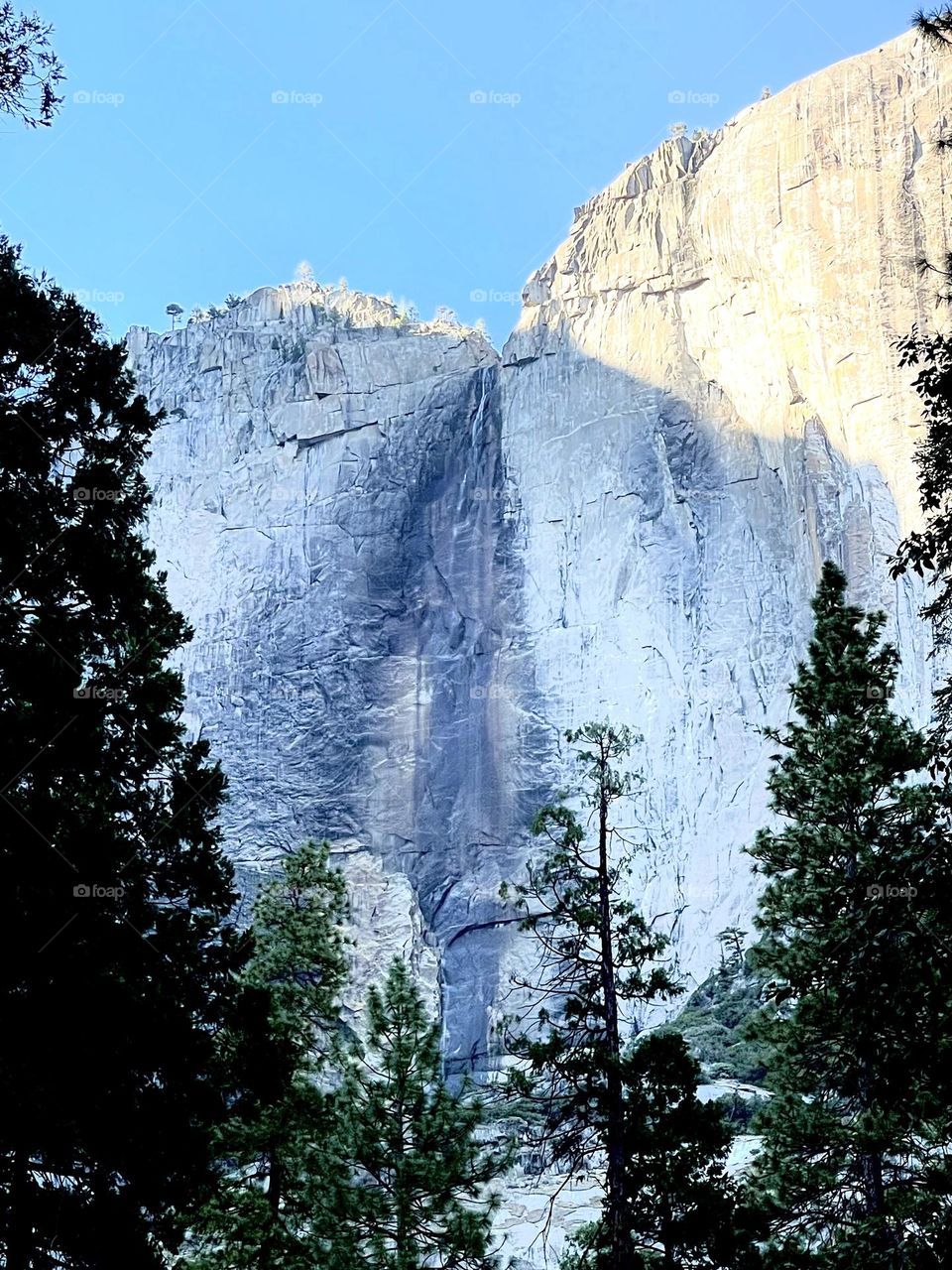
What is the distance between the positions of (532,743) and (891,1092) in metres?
46.7

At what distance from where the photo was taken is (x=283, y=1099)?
54.6 ft

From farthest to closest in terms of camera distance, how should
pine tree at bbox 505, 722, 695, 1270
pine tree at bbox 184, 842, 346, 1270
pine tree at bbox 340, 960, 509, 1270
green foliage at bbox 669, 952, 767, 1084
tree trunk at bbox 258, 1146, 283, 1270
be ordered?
green foliage at bbox 669, 952, 767, 1084 → tree trunk at bbox 258, 1146, 283, 1270 → pine tree at bbox 340, 960, 509, 1270 → pine tree at bbox 505, 722, 695, 1270 → pine tree at bbox 184, 842, 346, 1270

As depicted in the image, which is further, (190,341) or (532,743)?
(190,341)

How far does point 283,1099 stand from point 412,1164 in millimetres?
2395

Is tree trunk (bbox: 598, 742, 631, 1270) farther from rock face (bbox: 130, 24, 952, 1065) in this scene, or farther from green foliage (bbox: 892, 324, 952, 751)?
rock face (bbox: 130, 24, 952, 1065)

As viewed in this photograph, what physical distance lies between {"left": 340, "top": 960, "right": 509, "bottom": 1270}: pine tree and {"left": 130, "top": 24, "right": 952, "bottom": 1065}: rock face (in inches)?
1335

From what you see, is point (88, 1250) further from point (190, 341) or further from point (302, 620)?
point (190, 341)

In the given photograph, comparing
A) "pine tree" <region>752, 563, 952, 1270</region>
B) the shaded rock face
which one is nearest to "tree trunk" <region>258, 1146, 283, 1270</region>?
"pine tree" <region>752, 563, 952, 1270</region>

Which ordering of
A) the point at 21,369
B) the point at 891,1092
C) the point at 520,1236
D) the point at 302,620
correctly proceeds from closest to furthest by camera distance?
the point at 21,369, the point at 891,1092, the point at 520,1236, the point at 302,620

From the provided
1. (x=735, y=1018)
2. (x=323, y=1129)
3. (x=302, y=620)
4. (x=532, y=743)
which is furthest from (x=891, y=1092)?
(x=302, y=620)

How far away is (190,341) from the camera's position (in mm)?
69062

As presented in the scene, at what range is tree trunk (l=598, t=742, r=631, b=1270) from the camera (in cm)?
1210

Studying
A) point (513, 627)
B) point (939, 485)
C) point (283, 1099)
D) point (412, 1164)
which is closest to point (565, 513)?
point (513, 627)

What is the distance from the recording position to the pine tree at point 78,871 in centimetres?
878
